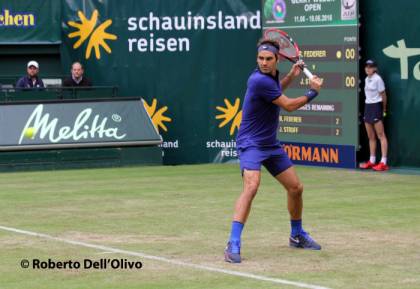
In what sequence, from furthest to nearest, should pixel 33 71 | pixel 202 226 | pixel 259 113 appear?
pixel 33 71
pixel 202 226
pixel 259 113

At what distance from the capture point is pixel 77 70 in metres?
20.6

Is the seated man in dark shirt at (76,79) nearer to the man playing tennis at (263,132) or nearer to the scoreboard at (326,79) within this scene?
the scoreboard at (326,79)

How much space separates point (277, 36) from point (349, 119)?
25.9 feet

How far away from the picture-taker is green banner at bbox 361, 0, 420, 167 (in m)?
18.2

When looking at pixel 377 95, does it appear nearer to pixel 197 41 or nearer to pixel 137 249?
pixel 197 41

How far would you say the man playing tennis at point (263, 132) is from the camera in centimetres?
932

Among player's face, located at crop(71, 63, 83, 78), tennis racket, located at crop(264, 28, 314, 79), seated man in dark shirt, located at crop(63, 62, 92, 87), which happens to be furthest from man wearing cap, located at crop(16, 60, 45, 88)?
tennis racket, located at crop(264, 28, 314, 79)

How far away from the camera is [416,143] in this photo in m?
18.3

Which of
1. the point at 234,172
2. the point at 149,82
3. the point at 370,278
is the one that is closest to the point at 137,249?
the point at 370,278

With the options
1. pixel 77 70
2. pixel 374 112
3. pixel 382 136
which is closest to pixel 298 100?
pixel 374 112

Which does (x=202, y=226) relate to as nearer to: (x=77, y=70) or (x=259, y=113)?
(x=259, y=113)

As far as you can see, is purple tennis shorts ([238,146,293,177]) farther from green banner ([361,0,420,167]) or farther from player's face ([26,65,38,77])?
player's face ([26,65,38,77])

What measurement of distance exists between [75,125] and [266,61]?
1099 cm

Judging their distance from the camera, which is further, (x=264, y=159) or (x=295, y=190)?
(x=295, y=190)
